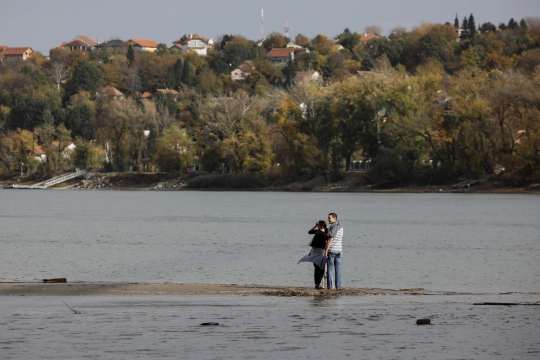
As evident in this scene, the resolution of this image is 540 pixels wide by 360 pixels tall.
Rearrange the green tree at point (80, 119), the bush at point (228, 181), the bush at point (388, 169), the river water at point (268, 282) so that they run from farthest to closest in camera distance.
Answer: the green tree at point (80, 119) → the bush at point (228, 181) → the bush at point (388, 169) → the river water at point (268, 282)

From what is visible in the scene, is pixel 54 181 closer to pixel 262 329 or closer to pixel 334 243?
pixel 334 243

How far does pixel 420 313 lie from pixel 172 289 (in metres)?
7.47

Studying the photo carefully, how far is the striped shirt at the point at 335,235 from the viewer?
24234 millimetres

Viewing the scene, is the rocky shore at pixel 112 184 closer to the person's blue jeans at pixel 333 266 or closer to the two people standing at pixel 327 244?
the person's blue jeans at pixel 333 266

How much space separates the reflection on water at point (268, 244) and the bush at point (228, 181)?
120 feet

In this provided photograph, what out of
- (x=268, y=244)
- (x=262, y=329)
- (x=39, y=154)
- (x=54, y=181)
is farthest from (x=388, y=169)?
(x=262, y=329)

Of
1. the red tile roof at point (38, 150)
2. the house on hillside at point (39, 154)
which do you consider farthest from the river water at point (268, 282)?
the red tile roof at point (38, 150)

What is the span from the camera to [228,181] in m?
126

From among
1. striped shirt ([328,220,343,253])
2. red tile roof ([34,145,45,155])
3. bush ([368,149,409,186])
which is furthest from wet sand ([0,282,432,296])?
red tile roof ([34,145,45,155])

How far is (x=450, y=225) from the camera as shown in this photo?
62625 millimetres

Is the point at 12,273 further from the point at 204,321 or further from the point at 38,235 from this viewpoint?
the point at 38,235

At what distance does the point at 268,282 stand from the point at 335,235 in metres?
6.30

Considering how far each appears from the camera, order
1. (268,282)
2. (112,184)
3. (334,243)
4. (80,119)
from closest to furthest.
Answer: (334,243), (268,282), (112,184), (80,119)

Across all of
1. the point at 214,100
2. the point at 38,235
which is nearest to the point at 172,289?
the point at 38,235
